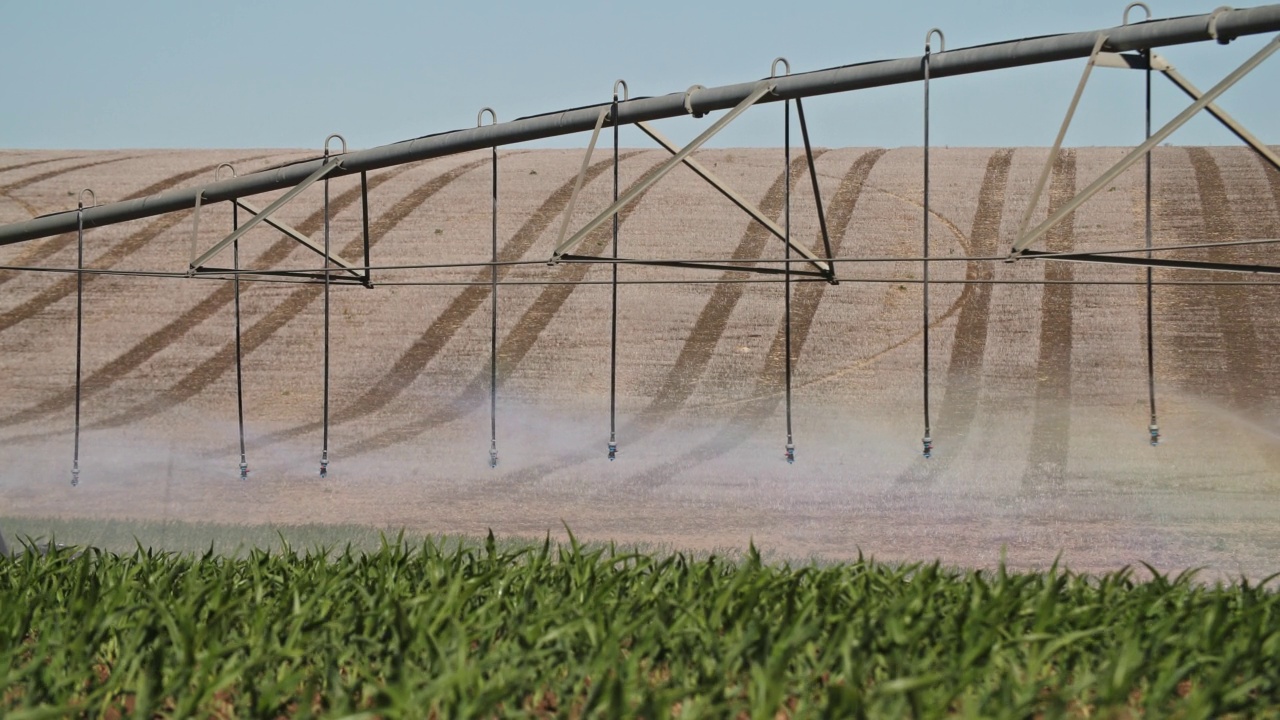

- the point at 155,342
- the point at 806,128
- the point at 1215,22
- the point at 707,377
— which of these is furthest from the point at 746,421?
the point at 155,342

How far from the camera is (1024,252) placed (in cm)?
1033

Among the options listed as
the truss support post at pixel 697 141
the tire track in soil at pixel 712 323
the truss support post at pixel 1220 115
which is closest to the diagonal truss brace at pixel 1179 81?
the truss support post at pixel 1220 115

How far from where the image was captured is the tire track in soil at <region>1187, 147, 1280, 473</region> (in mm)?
18312

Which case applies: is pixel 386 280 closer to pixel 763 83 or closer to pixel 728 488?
pixel 728 488

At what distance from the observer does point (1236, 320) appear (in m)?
21.3

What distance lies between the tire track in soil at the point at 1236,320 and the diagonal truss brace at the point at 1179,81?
725cm

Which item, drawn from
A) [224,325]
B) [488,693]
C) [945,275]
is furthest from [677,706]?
[224,325]

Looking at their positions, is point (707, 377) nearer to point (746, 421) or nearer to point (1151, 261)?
point (746, 421)

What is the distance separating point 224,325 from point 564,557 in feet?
61.8

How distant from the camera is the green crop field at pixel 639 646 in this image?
17.5ft

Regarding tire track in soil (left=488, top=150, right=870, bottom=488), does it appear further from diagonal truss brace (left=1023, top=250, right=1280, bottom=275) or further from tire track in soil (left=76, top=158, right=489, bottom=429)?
diagonal truss brace (left=1023, top=250, right=1280, bottom=275)

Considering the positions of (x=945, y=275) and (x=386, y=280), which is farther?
(x=386, y=280)

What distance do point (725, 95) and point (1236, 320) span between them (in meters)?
14.0

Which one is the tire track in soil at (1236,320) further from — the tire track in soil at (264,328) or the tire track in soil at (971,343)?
the tire track in soil at (264,328)
